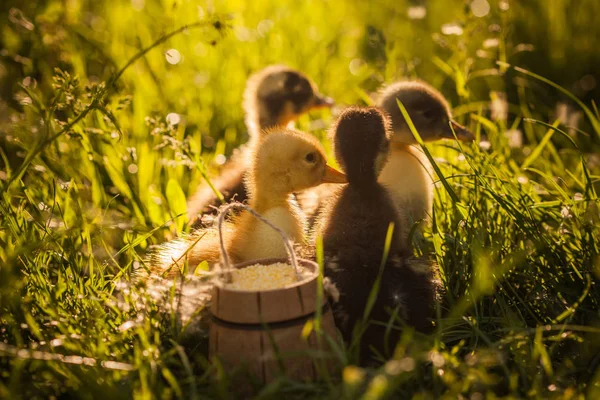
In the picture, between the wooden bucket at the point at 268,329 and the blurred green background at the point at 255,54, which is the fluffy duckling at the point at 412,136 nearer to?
the blurred green background at the point at 255,54

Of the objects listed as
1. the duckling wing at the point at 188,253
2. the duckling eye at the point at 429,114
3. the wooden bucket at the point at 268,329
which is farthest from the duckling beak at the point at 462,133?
the wooden bucket at the point at 268,329

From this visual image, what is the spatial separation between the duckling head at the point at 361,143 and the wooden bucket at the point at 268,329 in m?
0.62

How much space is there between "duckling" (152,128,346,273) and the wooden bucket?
67 centimetres

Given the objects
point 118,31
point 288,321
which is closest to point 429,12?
point 118,31

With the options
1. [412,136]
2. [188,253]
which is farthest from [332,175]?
[412,136]

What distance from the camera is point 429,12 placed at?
6855 mm

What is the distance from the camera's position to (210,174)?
12.9 feet

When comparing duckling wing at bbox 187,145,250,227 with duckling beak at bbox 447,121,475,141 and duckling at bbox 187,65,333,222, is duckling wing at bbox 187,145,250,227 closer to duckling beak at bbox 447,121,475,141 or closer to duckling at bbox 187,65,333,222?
duckling at bbox 187,65,333,222

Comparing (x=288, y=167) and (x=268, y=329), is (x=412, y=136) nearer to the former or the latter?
(x=288, y=167)

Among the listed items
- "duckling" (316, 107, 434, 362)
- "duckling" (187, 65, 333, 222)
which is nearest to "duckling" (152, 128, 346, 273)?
"duckling" (316, 107, 434, 362)

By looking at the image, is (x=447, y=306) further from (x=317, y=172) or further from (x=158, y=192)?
(x=158, y=192)

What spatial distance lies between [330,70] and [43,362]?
407 cm

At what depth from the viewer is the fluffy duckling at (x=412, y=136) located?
11.8 feet

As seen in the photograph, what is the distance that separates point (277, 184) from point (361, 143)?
1.52 ft
